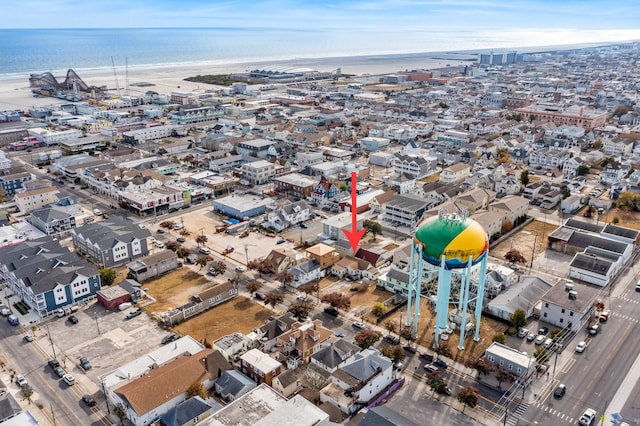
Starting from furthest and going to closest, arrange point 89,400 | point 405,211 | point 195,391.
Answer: point 405,211 < point 89,400 < point 195,391

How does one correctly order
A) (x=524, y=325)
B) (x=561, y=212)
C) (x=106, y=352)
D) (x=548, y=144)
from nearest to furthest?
(x=106, y=352) → (x=524, y=325) → (x=561, y=212) → (x=548, y=144)

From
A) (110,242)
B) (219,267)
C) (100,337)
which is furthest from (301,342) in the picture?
(110,242)

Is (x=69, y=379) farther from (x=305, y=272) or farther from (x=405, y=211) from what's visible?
(x=405, y=211)

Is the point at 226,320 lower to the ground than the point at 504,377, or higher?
lower

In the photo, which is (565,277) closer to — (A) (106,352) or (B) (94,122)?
(A) (106,352)

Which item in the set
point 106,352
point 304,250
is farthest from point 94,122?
point 106,352

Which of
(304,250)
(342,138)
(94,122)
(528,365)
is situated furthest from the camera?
(94,122)

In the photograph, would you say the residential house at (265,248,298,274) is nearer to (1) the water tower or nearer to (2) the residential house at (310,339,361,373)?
(2) the residential house at (310,339,361,373)

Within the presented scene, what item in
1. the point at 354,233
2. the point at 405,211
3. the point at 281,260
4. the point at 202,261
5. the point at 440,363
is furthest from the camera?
the point at 405,211
